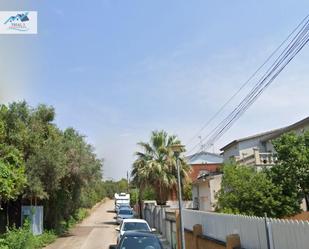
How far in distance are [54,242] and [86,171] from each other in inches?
218

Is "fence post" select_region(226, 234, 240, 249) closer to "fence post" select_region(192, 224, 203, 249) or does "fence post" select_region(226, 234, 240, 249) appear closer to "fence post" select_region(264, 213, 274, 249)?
"fence post" select_region(264, 213, 274, 249)

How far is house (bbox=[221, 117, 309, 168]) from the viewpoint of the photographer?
29.1 m

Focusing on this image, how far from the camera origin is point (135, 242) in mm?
13398

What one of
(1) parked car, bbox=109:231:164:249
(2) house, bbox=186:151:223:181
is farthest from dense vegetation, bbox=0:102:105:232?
(2) house, bbox=186:151:223:181

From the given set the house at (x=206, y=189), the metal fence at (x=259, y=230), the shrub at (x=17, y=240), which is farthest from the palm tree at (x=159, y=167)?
the metal fence at (x=259, y=230)

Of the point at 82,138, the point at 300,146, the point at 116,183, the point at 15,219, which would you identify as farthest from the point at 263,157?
the point at 116,183

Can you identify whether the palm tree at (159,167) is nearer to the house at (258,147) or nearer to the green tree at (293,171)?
the house at (258,147)

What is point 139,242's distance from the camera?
1338 centimetres

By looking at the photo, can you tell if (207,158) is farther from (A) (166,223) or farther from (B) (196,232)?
(B) (196,232)

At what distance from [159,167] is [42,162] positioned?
52.1 ft

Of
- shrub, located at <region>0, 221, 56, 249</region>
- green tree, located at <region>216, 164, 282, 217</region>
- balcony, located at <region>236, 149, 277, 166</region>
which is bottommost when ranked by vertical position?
shrub, located at <region>0, 221, 56, 249</region>

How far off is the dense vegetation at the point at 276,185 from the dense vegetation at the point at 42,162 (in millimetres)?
9942

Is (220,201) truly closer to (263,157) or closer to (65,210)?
(263,157)

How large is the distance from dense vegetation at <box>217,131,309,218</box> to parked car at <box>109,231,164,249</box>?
6.78 meters
